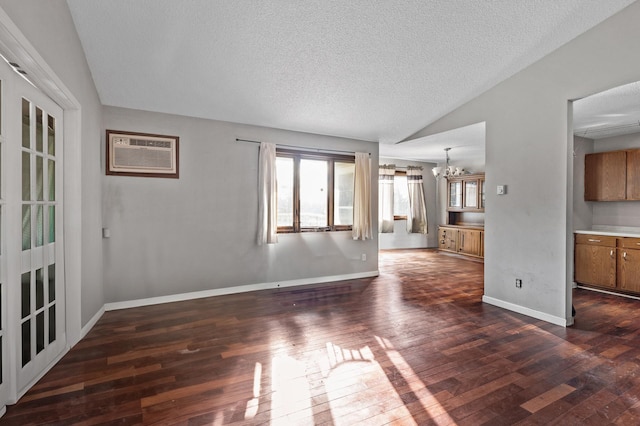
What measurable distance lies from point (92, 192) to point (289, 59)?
252cm

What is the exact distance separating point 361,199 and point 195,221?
8.91ft

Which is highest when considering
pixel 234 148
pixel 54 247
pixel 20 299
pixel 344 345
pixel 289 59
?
pixel 289 59

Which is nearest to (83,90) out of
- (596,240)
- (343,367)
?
(343,367)

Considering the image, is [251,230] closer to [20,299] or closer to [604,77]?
[20,299]

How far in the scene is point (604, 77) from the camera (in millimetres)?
3133

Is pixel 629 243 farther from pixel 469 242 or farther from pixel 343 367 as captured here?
pixel 343 367

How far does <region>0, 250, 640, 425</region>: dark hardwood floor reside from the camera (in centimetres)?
196

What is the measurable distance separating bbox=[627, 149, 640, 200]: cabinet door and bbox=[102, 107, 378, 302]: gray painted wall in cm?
479

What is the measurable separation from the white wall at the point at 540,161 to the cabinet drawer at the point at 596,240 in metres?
1.71

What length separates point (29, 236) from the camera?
224 centimetres

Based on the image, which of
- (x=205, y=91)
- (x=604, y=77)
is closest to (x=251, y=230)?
(x=205, y=91)

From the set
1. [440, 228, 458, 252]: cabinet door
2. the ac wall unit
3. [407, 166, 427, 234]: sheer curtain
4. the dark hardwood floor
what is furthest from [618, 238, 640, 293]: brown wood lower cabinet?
the ac wall unit

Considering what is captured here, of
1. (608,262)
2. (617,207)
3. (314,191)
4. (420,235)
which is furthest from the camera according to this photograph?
(420,235)

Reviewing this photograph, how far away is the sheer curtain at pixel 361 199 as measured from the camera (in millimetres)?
5496
